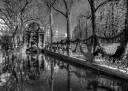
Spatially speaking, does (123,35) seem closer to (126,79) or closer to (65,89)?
(126,79)

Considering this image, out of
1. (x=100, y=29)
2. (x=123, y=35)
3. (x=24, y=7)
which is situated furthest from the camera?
(x=100, y=29)

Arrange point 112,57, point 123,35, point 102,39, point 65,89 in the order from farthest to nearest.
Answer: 1. point 102,39
2. point 112,57
3. point 123,35
4. point 65,89

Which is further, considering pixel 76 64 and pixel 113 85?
pixel 76 64

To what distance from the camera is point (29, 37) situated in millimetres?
35344

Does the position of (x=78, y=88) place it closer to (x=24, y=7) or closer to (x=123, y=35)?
(x=123, y=35)

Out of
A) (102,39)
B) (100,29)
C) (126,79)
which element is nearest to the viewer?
(126,79)

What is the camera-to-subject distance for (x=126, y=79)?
6.69 m

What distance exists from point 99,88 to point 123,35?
5063mm

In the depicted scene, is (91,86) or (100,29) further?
(100,29)

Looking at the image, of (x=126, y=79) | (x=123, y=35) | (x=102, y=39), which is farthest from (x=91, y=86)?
(x=102, y=39)

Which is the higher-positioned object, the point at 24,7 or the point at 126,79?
the point at 24,7

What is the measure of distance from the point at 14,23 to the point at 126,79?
77.3 feet

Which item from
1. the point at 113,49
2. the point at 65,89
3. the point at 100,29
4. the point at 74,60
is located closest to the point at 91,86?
the point at 65,89

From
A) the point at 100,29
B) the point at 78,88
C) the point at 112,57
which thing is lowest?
the point at 78,88
